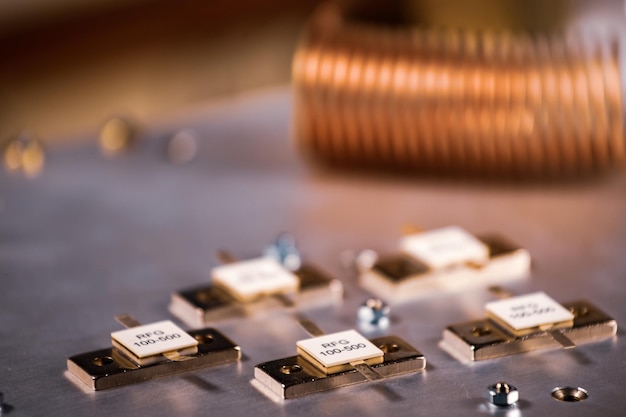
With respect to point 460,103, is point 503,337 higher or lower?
lower

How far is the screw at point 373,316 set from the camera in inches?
37.9

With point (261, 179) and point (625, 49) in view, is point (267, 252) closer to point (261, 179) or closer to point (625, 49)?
point (261, 179)

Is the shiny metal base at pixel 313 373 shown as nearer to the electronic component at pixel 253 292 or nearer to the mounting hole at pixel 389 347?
the mounting hole at pixel 389 347

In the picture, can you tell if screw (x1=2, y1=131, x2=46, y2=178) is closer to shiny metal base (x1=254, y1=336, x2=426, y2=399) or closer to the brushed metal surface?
the brushed metal surface

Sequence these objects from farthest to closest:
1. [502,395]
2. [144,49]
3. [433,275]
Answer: [144,49] < [433,275] < [502,395]

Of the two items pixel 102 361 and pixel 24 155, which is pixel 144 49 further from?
pixel 102 361

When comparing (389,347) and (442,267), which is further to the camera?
(442,267)

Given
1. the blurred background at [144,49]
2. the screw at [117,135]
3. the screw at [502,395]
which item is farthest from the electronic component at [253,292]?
the blurred background at [144,49]

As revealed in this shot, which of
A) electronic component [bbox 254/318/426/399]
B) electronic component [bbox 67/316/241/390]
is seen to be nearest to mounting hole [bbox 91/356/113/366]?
electronic component [bbox 67/316/241/390]

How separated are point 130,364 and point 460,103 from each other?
577 mm

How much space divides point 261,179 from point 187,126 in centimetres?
23

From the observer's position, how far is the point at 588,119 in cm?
129

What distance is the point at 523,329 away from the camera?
2.99 feet

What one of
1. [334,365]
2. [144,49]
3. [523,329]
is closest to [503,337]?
[523,329]
